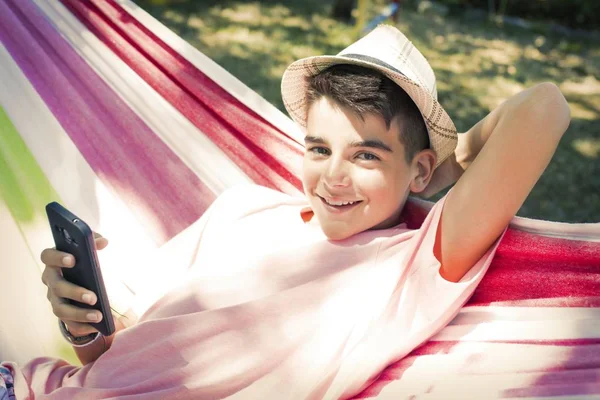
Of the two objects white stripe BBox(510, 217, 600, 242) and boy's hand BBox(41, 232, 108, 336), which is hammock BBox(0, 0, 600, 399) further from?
boy's hand BBox(41, 232, 108, 336)

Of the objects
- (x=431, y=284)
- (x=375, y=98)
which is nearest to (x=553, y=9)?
(x=375, y=98)

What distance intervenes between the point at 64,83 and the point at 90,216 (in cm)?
59

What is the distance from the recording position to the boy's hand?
4.25ft

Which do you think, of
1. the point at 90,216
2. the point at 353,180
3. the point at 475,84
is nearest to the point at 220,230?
the point at 353,180

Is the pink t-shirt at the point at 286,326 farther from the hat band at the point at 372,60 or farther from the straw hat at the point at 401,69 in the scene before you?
the hat band at the point at 372,60

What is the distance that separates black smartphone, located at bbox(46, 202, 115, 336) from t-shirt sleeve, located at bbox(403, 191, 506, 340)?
618mm

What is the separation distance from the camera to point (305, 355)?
51.1 inches

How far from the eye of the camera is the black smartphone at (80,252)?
1219 millimetres

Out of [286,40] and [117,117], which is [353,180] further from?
[286,40]

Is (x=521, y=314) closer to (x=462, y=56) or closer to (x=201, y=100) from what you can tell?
(x=201, y=100)

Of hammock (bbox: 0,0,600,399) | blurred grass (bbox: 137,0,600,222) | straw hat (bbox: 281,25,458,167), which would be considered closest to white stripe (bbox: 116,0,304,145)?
hammock (bbox: 0,0,600,399)

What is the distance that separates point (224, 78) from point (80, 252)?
3.23ft

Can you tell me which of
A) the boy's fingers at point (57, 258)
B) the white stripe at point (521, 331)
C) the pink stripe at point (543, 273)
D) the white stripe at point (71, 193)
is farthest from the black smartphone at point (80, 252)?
the pink stripe at point (543, 273)

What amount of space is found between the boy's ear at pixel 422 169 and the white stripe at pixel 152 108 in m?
0.63
